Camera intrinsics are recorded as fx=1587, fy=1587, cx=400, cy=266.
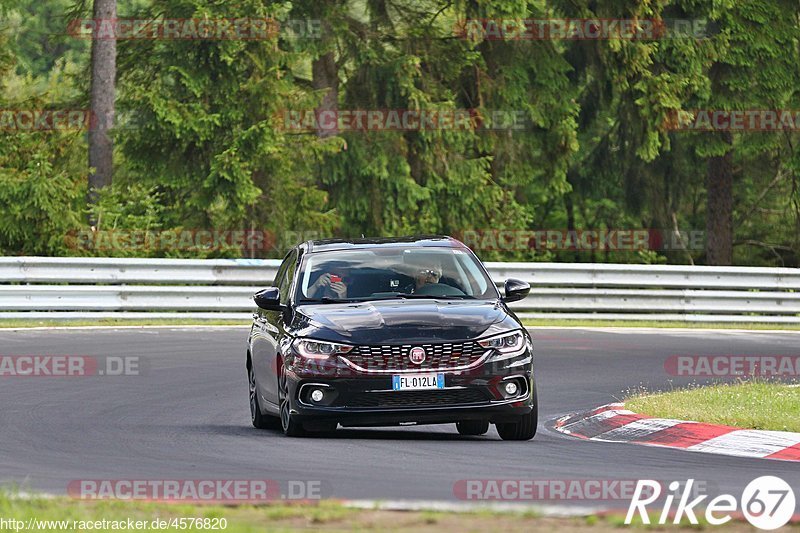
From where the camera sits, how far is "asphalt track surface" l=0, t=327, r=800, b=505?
9.72 metres

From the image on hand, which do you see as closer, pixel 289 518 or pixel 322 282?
pixel 289 518

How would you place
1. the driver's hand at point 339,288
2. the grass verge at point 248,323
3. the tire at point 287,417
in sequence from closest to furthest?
the tire at point 287,417, the driver's hand at point 339,288, the grass verge at point 248,323

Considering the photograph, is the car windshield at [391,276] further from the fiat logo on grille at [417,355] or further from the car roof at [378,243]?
the fiat logo on grille at [417,355]

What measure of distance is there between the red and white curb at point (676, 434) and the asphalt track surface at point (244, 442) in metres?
0.31

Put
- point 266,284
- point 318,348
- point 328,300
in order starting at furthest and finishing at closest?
point 266,284 → point 328,300 → point 318,348

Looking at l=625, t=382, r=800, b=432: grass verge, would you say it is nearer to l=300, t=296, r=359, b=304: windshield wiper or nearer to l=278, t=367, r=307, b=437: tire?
l=300, t=296, r=359, b=304: windshield wiper

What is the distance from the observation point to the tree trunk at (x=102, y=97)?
30.8m

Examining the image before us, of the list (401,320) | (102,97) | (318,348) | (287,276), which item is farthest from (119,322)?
(401,320)

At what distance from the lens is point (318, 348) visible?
11.9 meters

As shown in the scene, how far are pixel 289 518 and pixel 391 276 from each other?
5.47m

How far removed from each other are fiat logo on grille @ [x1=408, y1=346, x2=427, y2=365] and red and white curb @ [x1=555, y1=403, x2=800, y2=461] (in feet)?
6.34

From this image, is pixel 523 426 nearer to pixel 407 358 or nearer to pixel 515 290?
pixel 407 358

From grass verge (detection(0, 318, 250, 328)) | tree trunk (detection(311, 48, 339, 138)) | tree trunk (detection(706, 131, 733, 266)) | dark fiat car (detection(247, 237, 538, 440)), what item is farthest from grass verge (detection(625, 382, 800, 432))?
tree trunk (detection(706, 131, 733, 266))

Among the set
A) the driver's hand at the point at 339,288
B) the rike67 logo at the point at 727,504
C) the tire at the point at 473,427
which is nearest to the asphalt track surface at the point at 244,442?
the tire at the point at 473,427
